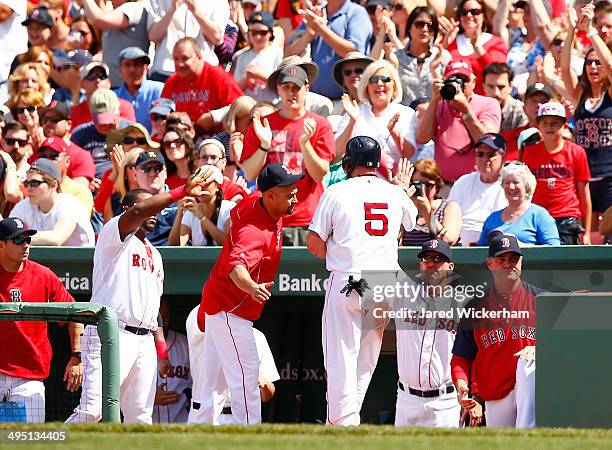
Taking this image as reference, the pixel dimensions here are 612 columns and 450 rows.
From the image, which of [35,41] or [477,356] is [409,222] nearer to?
[477,356]

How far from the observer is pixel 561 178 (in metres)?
10.2

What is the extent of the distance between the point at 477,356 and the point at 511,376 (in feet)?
0.84

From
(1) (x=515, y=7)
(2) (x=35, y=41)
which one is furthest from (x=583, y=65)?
(2) (x=35, y=41)

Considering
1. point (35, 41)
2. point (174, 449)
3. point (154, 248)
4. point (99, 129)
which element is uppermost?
point (35, 41)

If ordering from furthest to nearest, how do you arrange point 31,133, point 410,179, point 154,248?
1. point 31,133
2. point 410,179
3. point 154,248

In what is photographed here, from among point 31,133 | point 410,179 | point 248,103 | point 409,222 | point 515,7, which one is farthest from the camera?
point 515,7

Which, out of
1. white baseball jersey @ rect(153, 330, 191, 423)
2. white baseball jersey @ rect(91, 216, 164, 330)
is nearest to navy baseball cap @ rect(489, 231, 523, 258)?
white baseball jersey @ rect(91, 216, 164, 330)

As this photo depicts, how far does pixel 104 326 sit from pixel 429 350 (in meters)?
2.22

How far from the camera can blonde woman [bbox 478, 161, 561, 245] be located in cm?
945

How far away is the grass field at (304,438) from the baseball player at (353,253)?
987 mm

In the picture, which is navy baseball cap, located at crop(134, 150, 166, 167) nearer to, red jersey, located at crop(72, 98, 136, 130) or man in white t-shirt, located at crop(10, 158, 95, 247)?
man in white t-shirt, located at crop(10, 158, 95, 247)

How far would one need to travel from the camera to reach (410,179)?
9.98m

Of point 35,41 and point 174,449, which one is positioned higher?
point 35,41

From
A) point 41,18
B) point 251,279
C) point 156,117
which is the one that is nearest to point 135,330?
point 251,279
